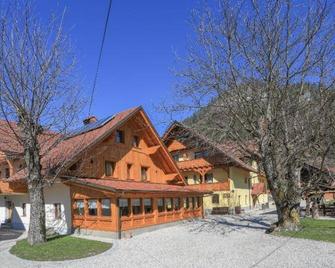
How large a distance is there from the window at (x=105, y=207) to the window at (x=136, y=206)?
1610 millimetres

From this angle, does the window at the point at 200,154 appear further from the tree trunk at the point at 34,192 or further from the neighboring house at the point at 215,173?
the tree trunk at the point at 34,192

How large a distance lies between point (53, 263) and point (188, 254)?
508 centimetres

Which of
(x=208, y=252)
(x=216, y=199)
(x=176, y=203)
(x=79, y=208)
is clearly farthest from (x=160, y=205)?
(x=216, y=199)

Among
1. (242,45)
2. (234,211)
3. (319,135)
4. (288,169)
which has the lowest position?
(234,211)

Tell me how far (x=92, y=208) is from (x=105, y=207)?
3.13 feet

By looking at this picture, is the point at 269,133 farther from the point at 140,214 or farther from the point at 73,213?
the point at 73,213

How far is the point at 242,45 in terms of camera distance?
19219mm

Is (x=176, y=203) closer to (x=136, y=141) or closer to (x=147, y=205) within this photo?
(x=147, y=205)

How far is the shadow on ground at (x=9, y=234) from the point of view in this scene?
2210 centimetres

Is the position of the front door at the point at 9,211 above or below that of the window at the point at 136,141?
below

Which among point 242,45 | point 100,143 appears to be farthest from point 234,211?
point 242,45

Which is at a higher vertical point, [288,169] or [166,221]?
[288,169]

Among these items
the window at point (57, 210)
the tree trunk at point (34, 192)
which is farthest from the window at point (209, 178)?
the tree trunk at point (34, 192)

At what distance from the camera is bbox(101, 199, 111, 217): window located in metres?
21.6
